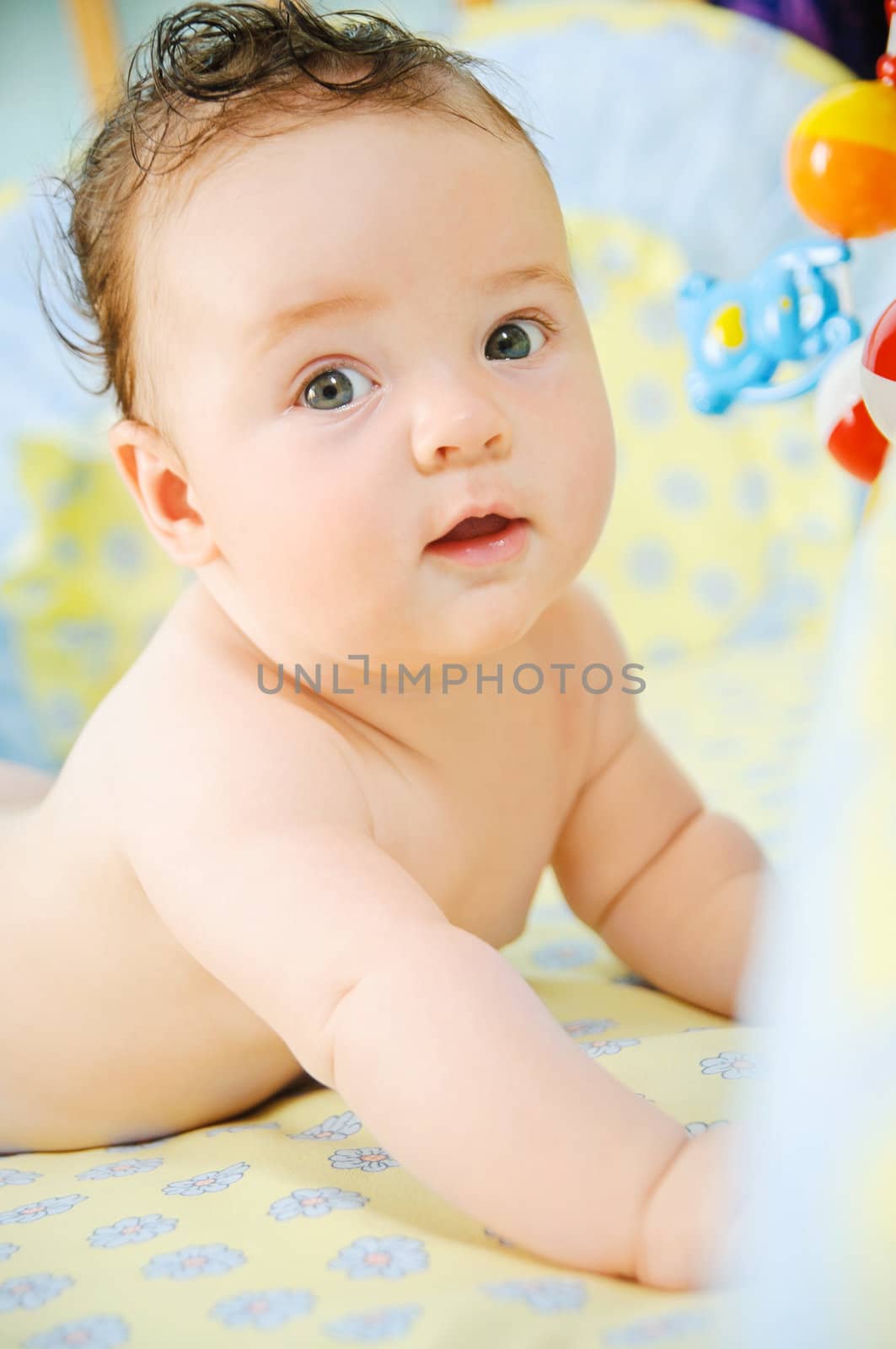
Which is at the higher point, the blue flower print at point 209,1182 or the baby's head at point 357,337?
the baby's head at point 357,337

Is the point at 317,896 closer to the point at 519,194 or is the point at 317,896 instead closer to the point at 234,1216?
the point at 234,1216

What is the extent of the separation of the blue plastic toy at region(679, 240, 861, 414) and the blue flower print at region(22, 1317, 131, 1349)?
2.00 ft

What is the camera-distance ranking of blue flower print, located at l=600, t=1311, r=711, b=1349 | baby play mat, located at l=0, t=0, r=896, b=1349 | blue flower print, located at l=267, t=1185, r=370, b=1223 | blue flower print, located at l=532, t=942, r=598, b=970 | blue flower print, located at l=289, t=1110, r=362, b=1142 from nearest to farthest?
blue flower print, located at l=600, t=1311, r=711, b=1349
blue flower print, located at l=267, t=1185, r=370, b=1223
blue flower print, located at l=289, t=1110, r=362, b=1142
blue flower print, located at l=532, t=942, r=598, b=970
baby play mat, located at l=0, t=0, r=896, b=1349

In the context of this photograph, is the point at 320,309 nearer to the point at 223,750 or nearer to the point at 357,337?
the point at 357,337

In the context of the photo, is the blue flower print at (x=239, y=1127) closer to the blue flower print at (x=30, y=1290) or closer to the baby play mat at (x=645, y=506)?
the baby play mat at (x=645, y=506)

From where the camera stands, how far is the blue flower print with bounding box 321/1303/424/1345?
0.46 meters

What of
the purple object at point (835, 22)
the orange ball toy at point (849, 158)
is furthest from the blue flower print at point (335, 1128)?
the purple object at point (835, 22)

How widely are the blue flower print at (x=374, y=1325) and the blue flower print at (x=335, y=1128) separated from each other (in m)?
0.19

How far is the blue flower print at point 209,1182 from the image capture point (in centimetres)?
61

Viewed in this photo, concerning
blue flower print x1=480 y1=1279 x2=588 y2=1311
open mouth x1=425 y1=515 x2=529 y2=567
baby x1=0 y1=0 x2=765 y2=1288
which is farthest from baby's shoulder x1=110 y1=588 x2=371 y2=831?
blue flower print x1=480 y1=1279 x2=588 y2=1311

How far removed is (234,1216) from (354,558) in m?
0.28

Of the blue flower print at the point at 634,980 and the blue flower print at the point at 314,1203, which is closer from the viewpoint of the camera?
the blue flower print at the point at 314,1203

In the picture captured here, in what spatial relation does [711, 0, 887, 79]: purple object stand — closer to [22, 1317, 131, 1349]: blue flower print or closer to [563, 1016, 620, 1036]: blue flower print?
[563, 1016, 620, 1036]: blue flower print

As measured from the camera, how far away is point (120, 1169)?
2.24 feet
